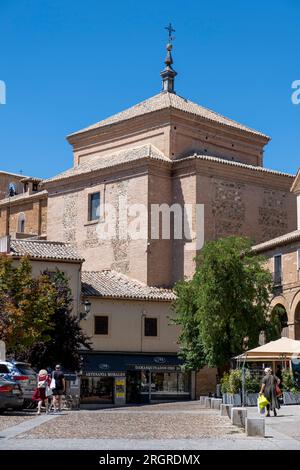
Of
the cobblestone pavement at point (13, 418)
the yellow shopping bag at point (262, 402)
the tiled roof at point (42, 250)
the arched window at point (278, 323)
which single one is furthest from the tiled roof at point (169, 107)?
the yellow shopping bag at point (262, 402)

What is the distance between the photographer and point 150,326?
1548 inches

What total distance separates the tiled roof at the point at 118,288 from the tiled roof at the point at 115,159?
21.7 ft

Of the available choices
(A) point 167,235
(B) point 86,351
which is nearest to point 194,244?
(A) point 167,235

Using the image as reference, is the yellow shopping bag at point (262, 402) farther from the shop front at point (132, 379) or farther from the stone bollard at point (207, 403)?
the shop front at point (132, 379)

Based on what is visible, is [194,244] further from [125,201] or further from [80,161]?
[80,161]

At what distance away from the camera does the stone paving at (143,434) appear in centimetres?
1333

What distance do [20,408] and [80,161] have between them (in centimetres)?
2830

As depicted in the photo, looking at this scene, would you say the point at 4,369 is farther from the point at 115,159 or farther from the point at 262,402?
the point at 115,159

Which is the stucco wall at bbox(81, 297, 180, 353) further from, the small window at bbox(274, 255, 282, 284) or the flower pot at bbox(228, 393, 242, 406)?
the flower pot at bbox(228, 393, 242, 406)

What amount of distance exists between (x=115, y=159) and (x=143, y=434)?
31.0m

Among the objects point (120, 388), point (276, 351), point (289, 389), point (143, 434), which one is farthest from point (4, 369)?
point (120, 388)

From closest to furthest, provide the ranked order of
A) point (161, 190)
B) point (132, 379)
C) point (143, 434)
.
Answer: point (143, 434)
point (132, 379)
point (161, 190)

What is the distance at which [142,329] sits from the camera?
1533 inches

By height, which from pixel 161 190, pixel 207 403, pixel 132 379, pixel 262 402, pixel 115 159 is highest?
pixel 115 159
